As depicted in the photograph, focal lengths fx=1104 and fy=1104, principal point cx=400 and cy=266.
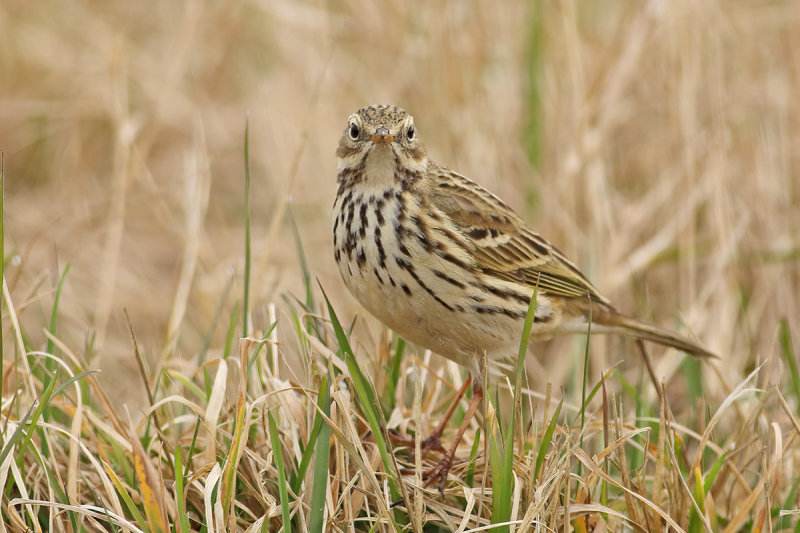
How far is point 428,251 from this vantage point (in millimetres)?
4152

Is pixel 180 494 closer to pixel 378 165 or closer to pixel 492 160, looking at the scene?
pixel 378 165

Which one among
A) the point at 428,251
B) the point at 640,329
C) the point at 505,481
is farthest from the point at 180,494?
the point at 640,329

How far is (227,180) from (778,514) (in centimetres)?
620

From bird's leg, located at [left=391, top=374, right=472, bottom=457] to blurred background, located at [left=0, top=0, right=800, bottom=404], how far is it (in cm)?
171

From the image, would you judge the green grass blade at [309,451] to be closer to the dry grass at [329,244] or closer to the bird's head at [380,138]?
the dry grass at [329,244]

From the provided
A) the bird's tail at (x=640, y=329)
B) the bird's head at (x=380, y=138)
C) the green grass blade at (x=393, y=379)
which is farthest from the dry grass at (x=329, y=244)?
the bird's head at (x=380, y=138)

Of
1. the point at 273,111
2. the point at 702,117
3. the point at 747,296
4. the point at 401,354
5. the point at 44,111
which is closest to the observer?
the point at 401,354

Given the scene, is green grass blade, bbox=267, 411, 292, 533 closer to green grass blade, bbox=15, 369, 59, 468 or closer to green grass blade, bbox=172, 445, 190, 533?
green grass blade, bbox=172, 445, 190, 533

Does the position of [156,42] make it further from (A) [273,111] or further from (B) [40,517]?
(B) [40,517]

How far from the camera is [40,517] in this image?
367 cm

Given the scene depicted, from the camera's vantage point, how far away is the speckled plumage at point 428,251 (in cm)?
407

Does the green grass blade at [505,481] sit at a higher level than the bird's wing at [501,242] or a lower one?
lower

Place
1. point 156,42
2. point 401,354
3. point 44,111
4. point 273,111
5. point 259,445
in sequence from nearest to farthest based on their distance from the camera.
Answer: point 259,445, point 401,354, point 273,111, point 44,111, point 156,42

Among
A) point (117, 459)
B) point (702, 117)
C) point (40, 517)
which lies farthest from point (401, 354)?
point (702, 117)
